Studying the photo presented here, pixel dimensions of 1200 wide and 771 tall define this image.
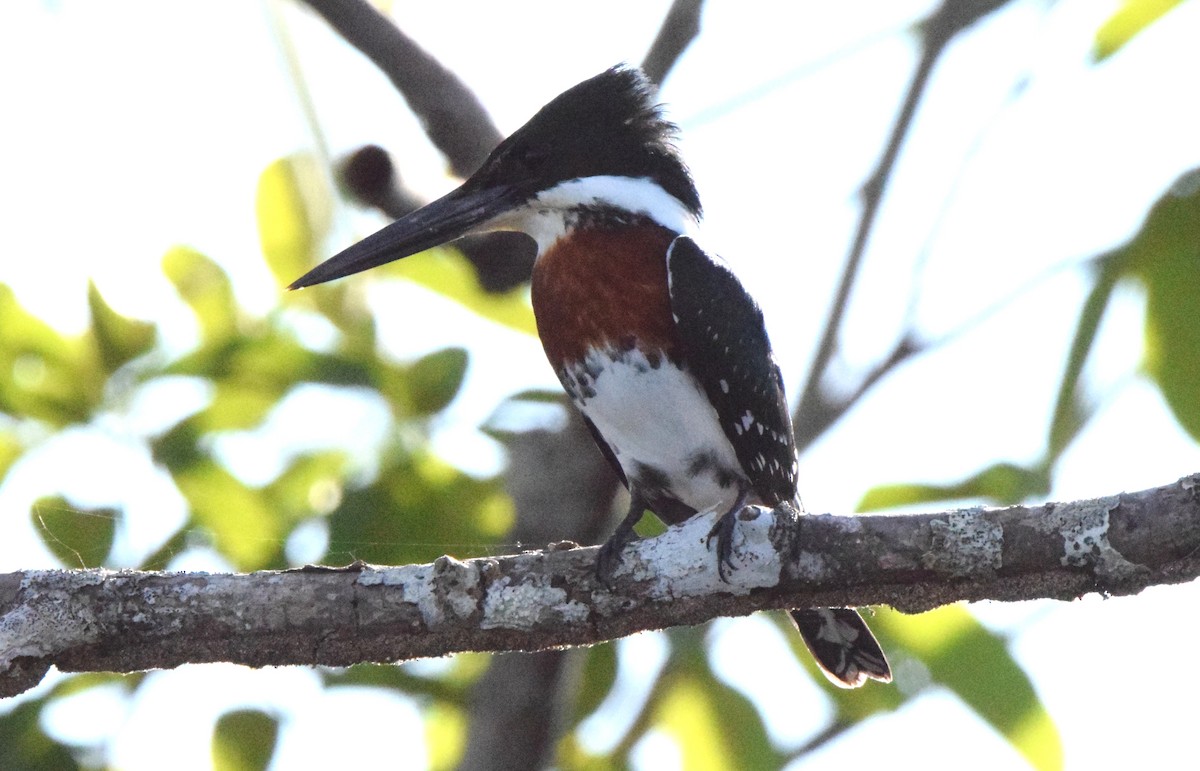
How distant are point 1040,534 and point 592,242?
4.03 ft

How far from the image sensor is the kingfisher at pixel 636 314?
2699 millimetres

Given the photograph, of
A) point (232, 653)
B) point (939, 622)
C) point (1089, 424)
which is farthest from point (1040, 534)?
point (232, 653)

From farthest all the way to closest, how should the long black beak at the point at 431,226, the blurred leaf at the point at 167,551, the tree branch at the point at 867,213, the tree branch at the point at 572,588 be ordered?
the tree branch at the point at 867,213, the long black beak at the point at 431,226, the blurred leaf at the point at 167,551, the tree branch at the point at 572,588

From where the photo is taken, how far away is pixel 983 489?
8.23ft

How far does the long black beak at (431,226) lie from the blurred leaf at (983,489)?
3.46 ft

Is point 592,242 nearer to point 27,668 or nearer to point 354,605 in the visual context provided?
point 354,605

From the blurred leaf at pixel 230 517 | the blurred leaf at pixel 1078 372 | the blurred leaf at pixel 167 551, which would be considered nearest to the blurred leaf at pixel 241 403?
the blurred leaf at pixel 230 517

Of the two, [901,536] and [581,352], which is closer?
[901,536]

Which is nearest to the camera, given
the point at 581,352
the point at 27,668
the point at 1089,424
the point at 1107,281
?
the point at 27,668

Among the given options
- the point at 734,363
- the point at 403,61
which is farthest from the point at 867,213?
the point at 403,61

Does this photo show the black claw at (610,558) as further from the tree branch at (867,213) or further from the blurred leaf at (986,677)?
the tree branch at (867,213)

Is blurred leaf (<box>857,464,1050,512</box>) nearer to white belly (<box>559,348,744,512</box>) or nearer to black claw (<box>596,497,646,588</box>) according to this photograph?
white belly (<box>559,348,744,512</box>)

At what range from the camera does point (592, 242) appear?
2834mm

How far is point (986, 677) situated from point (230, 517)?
→ 1361 mm
